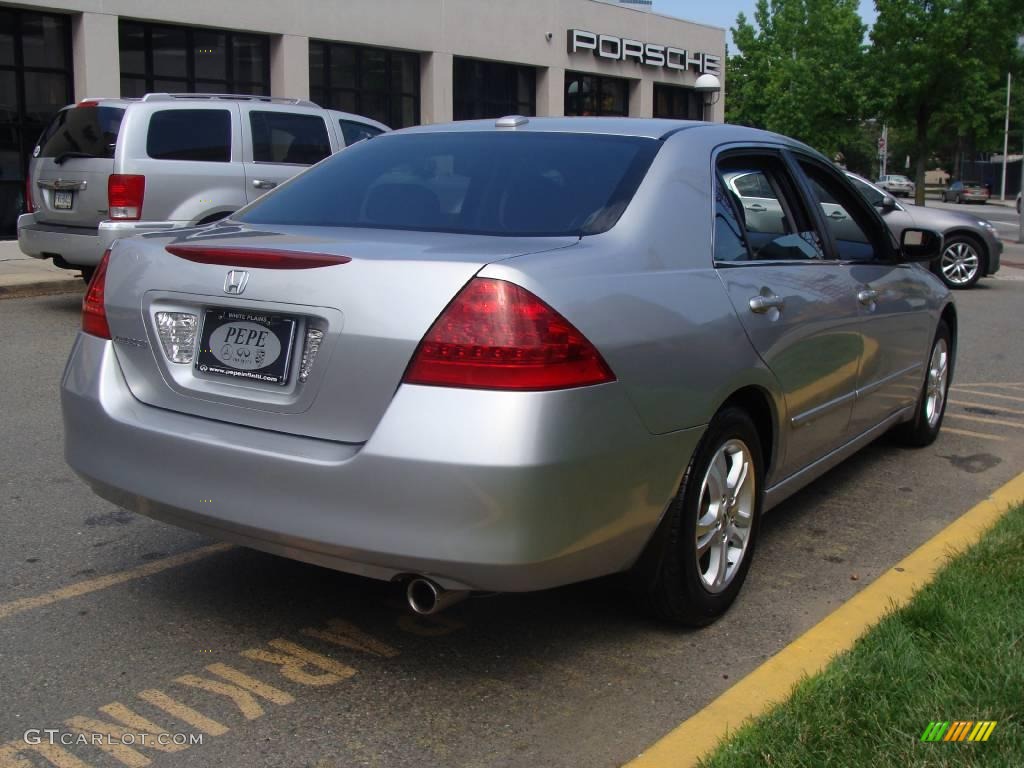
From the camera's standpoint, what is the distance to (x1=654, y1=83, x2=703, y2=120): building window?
30.4 m

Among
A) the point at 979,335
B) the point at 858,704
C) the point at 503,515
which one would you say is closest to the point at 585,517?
the point at 503,515

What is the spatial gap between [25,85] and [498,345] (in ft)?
56.2

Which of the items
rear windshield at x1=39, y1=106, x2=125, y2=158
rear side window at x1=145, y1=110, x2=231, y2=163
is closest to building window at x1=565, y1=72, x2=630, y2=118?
rear side window at x1=145, y1=110, x2=231, y2=163

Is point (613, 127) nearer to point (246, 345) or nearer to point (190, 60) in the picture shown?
point (246, 345)

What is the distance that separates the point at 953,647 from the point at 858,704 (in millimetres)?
508

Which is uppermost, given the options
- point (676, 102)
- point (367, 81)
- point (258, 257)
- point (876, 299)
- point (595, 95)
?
point (676, 102)

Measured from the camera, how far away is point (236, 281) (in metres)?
3.39

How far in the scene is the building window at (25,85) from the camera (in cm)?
1762

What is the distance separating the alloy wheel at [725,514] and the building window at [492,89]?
68.9ft

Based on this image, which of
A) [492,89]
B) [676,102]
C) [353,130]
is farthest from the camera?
[676,102]

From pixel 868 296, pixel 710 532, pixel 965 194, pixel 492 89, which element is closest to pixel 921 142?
pixel 492 89

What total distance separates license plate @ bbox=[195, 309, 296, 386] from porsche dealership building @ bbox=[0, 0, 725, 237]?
15.7 m

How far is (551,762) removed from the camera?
3.01 m

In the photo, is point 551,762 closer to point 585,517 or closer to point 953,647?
point 585,517
